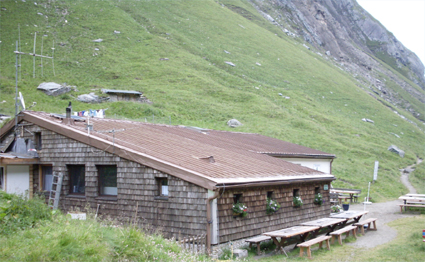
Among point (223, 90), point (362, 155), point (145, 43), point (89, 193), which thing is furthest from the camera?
point (145, 43)

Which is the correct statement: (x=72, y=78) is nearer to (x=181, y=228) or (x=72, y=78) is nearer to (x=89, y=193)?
(x=89, y=193)

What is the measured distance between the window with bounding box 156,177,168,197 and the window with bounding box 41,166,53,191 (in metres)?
5.60

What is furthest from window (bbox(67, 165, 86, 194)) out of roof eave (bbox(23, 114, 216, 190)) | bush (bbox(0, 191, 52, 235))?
bush (bbox(0, 191, 52, 235))

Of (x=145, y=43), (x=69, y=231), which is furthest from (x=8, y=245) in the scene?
(x=145, y=43)

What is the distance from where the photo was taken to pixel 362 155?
38.5 m

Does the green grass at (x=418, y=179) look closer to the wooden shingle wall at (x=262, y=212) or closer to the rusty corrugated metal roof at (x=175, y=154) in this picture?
the wooden shingle wall at (x=262, y=212)

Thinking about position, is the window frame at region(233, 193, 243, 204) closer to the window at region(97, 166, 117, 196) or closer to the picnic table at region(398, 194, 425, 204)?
the window at region(97, 166, 117, 196)

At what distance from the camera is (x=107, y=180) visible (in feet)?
42.9

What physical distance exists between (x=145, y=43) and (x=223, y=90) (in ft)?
53.2

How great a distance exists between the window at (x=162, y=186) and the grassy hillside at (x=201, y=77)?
2026 centimetres

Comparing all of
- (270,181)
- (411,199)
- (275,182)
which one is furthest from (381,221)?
(270,181)

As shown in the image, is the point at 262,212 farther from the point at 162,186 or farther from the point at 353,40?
the point at 353,40

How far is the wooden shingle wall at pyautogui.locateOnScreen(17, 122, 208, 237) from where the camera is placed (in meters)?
10.8

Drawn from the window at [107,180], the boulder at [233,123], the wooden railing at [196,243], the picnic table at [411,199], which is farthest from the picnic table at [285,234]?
the boulder at [233,123]
